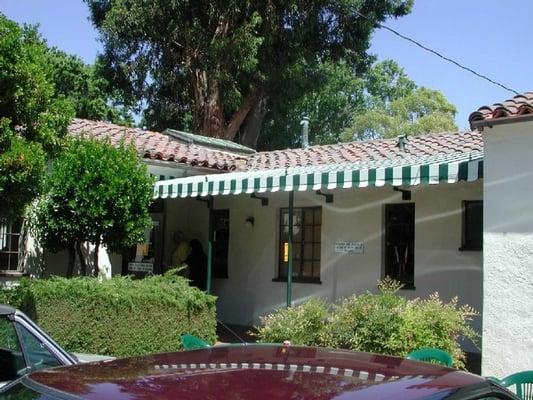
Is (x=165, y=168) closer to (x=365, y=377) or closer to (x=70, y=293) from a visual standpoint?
(x=70, y=293)

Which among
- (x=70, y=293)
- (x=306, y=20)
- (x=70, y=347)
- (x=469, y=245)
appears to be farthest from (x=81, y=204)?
(x=306, y=20)

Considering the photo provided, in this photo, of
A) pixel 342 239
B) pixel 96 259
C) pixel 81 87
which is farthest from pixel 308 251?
pixel 81 87

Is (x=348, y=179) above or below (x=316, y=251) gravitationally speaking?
above

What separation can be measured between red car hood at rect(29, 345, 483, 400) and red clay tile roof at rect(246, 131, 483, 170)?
895 cm

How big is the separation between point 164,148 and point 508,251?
8.52 meters

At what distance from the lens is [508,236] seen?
25.8 feet

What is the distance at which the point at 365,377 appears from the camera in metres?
2.50

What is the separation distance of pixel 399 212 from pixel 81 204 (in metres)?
5.55

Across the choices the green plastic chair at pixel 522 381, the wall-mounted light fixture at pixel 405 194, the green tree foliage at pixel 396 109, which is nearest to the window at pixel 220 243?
the wall-mounted light fixture at pixel 405 194

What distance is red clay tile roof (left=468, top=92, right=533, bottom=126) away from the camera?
25.1 feet

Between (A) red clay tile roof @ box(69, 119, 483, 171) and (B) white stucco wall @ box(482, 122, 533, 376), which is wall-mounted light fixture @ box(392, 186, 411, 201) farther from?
(B) white stucco wall @ box(482, 122, 533, 376)

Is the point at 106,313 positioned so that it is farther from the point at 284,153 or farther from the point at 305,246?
the point at 284,153

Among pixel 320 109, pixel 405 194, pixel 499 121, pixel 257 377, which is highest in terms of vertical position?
pixel 320 109

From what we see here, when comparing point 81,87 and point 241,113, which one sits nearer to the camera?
point 241,113
